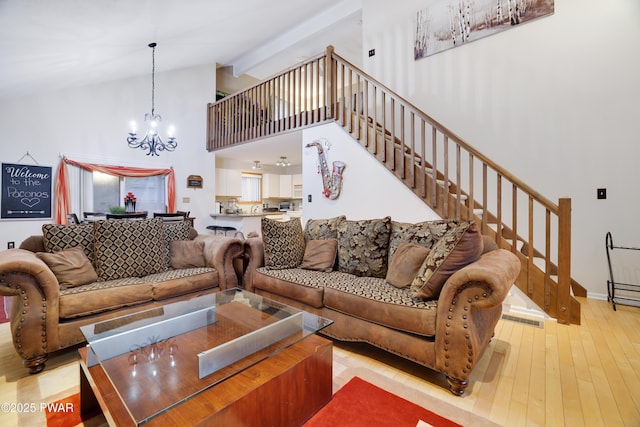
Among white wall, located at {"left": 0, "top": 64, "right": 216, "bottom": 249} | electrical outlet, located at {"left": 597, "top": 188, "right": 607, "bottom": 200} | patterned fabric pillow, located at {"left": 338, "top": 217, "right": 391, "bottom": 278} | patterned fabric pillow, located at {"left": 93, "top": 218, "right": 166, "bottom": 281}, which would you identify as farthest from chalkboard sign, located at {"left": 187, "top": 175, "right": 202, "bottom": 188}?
electrical outlet, located at {"left": 597, "top": 188, "right": 607, "bottom": 200}

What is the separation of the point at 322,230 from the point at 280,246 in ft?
1.56

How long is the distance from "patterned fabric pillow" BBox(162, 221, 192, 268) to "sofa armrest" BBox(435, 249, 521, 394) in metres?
→ 2.59

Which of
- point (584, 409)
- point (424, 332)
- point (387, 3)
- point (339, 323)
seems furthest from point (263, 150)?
point (584, 409)

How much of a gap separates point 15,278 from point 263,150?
5.13m

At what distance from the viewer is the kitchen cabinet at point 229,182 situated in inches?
296

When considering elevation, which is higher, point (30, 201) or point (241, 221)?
point (30, 201)

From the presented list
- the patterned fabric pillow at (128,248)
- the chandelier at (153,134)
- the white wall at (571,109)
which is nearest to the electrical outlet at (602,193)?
the white wall at (571,109)

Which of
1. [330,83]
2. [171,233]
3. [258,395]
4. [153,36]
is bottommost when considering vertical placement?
[258,395]

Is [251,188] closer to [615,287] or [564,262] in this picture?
[564,262]

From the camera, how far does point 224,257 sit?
2887mm

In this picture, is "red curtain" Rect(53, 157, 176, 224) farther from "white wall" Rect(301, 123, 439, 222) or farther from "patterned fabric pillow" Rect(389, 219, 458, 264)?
"patterned fabric pillow" Rect(389, 219, 458, 264)

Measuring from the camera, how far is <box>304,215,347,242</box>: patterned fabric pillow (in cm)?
299

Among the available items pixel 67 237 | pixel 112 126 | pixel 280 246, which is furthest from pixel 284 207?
pixel 67 237

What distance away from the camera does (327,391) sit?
1559 mm
